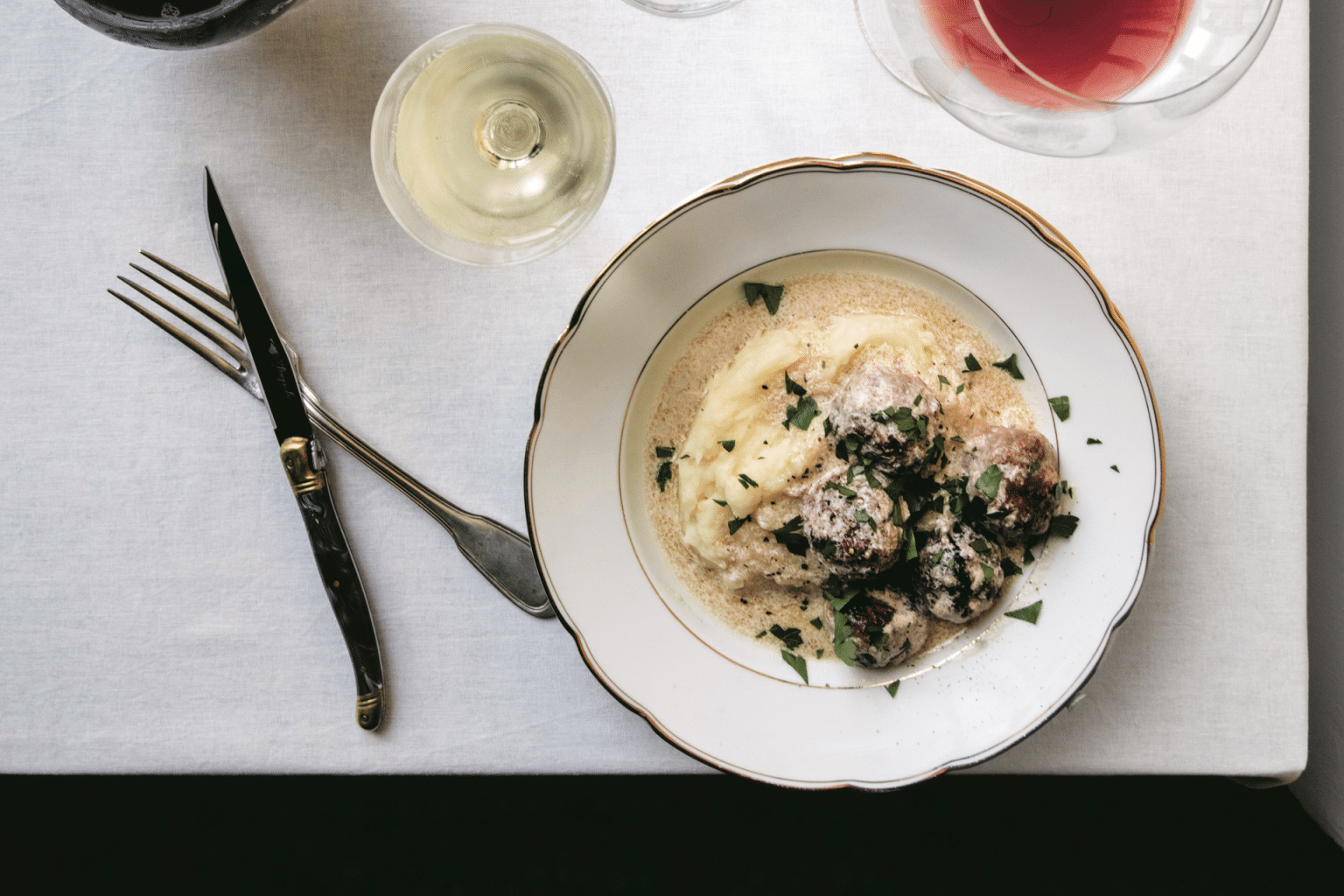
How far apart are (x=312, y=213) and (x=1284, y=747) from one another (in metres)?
1.34

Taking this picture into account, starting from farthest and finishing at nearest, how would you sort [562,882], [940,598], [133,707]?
[562,882] < [133,707] < [940,598]

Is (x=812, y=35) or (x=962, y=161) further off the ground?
(x=812, y=35)

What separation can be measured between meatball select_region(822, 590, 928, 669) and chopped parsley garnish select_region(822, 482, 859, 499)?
0.13m

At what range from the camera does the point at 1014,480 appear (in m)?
0.92

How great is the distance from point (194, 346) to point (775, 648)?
80cm

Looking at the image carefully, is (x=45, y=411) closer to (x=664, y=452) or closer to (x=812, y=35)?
(x=664, y=452)

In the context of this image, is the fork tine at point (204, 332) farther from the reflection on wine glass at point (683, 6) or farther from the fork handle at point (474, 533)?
the reflection on wine glass at point (683, 6)

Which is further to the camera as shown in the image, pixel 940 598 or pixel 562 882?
pixel 562 882

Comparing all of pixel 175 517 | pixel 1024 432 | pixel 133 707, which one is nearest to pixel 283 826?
pixel 133 707

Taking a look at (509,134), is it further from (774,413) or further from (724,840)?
(724,840)

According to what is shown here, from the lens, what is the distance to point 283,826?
1615mm

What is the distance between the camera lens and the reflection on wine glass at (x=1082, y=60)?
766mm

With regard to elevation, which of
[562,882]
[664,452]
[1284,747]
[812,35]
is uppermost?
[812,35]

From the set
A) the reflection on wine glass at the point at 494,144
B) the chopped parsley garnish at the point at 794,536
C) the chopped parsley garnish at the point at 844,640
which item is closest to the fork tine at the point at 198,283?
the reflection on wine glass at the point at 494,144
